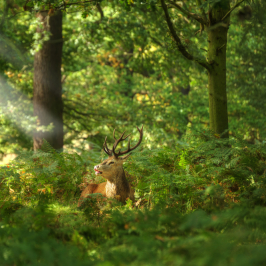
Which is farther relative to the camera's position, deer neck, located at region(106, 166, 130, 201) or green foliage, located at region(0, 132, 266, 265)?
deer neck, located at region(106, 166, 130, 201)

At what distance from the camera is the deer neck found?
482 centimetres

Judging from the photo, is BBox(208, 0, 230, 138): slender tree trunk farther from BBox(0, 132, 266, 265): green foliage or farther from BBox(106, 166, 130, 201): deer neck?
BBox(106, 166, 130, 201): deer neck

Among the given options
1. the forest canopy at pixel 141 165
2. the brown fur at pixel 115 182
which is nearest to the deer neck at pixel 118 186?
the brown fur at pixel 115 182

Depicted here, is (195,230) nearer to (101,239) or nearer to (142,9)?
(101,239)

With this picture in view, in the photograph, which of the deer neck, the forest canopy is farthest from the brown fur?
the forest canopy

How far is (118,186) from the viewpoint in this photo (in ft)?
15.9

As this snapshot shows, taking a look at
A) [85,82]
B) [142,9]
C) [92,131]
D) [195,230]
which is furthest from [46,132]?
[85,82]

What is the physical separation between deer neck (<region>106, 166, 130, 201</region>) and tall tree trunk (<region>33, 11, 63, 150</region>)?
5370 mm

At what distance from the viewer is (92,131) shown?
13812 millimetres

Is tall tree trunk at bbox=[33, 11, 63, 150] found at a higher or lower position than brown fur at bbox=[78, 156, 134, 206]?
higher

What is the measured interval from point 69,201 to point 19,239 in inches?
74.7

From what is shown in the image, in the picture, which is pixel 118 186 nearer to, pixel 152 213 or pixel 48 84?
pixel 152 213

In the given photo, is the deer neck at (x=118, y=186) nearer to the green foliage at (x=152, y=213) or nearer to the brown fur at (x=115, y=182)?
the brown fur at (x=115, y=182)

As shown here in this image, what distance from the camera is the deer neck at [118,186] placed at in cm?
482
